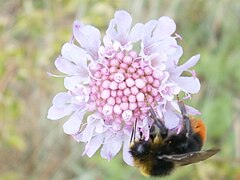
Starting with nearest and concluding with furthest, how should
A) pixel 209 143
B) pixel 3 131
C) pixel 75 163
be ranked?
pixel 3 131, pixel 209 143, pixel 75 163

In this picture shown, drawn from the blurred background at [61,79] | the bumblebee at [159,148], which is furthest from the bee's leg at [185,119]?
the blurred background at [61,79]

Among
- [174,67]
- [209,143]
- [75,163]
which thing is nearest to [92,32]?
[174,67]

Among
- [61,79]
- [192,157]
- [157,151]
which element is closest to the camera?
[192,157]

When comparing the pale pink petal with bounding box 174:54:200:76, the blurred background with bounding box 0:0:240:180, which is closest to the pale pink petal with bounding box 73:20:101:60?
the pale pink petal with bounding box 174:54:200:76

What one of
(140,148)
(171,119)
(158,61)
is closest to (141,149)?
(140,148)

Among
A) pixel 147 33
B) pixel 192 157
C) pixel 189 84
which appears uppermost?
pixel 147 33

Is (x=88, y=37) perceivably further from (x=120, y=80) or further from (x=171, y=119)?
(x=171, y=119)

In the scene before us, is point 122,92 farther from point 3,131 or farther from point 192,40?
point 192,40
